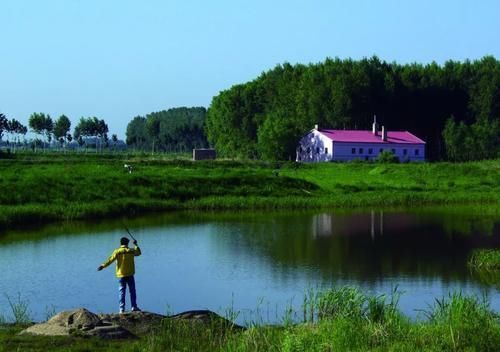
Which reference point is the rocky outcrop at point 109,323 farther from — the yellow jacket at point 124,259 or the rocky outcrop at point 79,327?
the yellow jacket at point 124,259

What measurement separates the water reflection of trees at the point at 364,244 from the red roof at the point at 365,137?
40.9 meters

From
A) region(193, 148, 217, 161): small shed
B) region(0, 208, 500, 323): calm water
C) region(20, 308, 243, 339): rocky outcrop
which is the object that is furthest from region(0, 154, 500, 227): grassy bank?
region(193, 148, 217, 161): small shed

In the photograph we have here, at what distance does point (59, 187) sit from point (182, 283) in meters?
23.2

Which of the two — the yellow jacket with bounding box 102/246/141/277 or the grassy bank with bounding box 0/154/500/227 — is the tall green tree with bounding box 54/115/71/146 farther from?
the yellow jacket with bounding box 102/246/141/277

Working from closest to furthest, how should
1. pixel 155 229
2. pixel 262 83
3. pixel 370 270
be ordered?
pixel 370 270, pixel 155 229, pixel 262 83

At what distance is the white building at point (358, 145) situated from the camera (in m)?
81.8

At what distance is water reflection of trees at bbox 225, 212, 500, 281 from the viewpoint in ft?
80.5

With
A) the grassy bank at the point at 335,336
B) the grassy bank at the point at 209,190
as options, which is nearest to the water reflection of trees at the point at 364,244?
the grassy bank at the point at 209,190

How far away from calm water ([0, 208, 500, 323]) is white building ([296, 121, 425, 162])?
41358 mm

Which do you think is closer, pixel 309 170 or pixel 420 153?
pixel 309 170

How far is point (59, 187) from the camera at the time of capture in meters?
43.2

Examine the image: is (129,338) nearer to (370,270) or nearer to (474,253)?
(370,270)

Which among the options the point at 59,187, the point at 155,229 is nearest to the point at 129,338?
the point at 155,229

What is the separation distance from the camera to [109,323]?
1416 centimetres
